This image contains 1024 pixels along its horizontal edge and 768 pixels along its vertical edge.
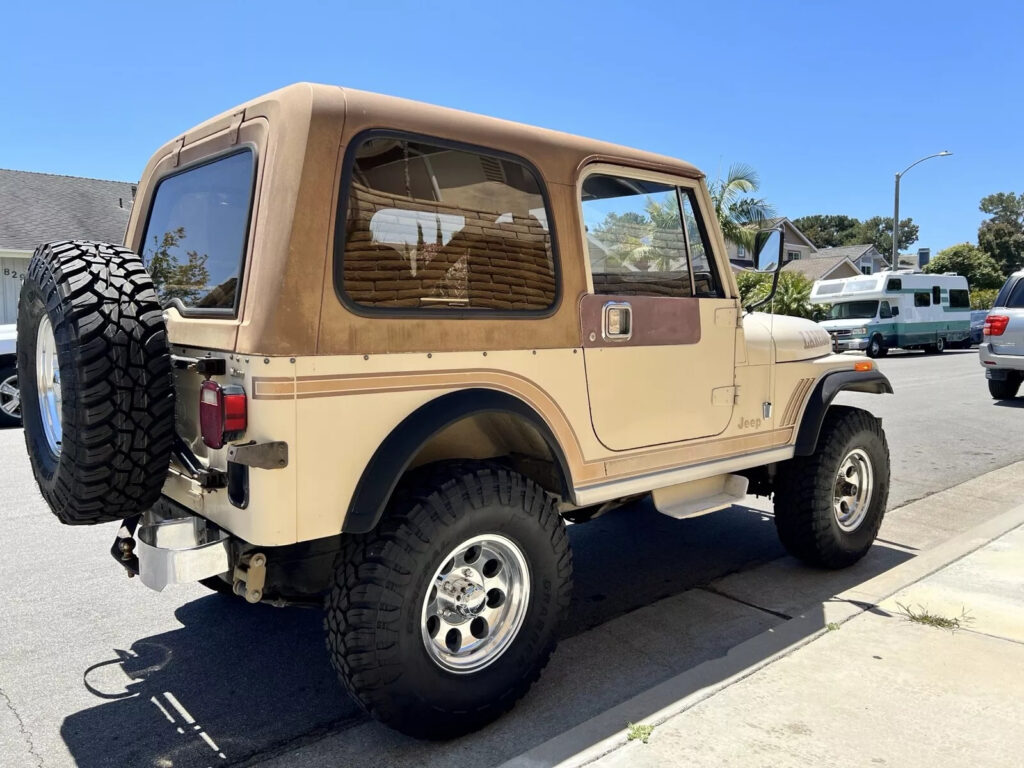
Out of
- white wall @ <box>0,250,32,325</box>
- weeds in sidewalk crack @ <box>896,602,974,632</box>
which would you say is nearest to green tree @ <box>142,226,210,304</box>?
weeds in sidewalk crack @ <box>896,602,974,632</box>

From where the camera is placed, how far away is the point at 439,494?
2.70m

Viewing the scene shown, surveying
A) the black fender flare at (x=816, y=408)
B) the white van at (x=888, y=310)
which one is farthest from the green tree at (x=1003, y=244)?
the black fender flare at (x=816, y=408)

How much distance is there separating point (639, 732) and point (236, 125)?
2596mm

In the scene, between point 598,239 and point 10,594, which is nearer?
point 598,239

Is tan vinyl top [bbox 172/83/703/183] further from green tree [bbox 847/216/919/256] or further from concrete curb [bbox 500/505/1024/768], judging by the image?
green tree [bbox 847/216/919/256]

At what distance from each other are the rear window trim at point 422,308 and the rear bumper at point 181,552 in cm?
91

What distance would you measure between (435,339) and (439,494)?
1.77ft

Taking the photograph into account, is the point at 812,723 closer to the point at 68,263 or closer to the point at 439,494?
the point at 439,494

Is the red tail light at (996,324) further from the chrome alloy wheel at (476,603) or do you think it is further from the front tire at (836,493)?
the chrome alloy wheel at (476,603)

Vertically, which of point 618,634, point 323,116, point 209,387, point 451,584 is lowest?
point 618,634

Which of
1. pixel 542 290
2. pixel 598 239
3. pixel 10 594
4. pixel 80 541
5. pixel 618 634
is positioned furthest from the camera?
pixel 80 541

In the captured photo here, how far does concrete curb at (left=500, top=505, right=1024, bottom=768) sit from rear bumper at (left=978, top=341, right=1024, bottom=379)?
8705mm

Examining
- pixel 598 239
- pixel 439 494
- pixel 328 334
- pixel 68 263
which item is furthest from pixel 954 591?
pixel 68 263

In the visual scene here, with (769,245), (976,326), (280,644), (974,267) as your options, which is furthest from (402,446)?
(974,267)
